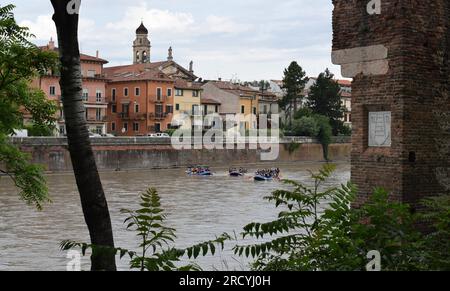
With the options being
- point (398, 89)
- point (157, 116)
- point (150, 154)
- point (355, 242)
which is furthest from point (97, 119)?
point (355, 242)

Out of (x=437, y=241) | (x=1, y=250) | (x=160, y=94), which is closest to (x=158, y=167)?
(x=160, y=94)

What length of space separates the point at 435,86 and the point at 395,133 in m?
0.90

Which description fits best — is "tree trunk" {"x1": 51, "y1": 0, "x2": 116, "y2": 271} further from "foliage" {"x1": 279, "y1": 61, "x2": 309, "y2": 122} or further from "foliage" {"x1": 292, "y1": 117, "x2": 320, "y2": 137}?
"foliage" {"x1": 279, "y1": 61, "x2": 309, "y2": 122}

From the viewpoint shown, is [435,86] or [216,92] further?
[216,92]

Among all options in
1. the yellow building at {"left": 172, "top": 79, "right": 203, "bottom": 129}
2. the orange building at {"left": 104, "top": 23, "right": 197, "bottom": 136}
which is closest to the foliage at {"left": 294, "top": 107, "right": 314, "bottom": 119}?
the yellow building at {"left": 172, "top": 79, "right": 203, "bottom": 129}

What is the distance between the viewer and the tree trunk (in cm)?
596

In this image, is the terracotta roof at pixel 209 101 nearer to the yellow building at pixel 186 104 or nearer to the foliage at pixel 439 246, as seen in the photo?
the yellow building at pixel 186 104

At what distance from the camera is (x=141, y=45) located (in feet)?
355

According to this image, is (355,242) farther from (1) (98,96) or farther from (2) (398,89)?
(1) (98,96)

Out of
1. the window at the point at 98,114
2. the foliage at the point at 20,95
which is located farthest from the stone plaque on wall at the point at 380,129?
the window at the point at 98,114
